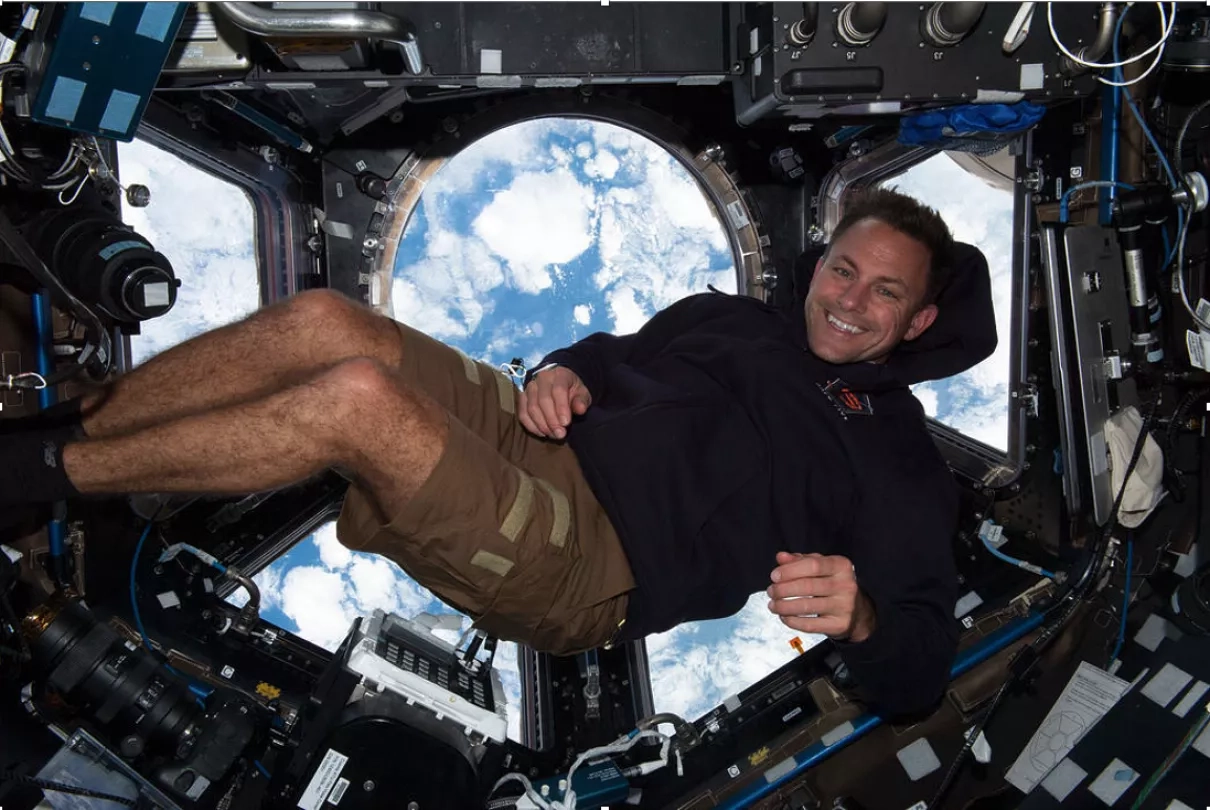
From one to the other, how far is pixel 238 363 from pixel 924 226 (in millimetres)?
2081

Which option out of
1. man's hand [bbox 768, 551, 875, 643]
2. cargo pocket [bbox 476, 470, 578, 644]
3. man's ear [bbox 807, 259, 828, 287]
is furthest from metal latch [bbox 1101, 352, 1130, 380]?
cargo pocket [bbox 476, 470, 578, 644]

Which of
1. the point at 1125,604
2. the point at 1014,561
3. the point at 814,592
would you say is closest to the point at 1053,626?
the point at 1125,604

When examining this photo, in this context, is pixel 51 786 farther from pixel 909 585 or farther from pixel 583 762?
pixel 909 585

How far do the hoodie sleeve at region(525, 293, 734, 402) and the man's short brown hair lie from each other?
1.61ft

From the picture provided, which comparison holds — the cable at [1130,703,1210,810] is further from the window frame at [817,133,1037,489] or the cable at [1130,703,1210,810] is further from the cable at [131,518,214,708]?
the cable at [131,518,214,708]

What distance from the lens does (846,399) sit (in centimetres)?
245

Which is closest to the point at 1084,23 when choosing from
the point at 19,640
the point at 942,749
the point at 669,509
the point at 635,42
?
the point at 635,42

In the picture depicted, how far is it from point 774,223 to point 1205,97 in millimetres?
1919

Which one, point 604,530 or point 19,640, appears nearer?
point 604,530

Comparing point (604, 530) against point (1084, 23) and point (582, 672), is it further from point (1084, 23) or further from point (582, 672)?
point (1084, 23)

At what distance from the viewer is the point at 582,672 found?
377cm

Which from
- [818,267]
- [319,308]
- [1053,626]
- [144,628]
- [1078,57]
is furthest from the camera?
[144,628]

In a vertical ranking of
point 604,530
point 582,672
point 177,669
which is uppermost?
point 604,530

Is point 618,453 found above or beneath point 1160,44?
beneath
